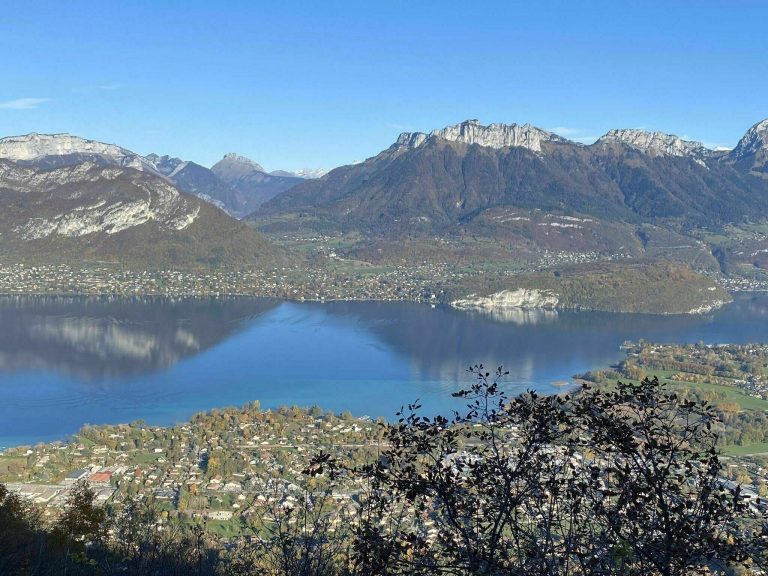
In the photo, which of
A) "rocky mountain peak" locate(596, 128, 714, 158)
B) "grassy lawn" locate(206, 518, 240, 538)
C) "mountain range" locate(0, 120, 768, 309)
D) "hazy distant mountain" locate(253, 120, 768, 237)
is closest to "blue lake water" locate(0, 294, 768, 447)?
"grassy lawn" locate(206, 518, 240, 538)

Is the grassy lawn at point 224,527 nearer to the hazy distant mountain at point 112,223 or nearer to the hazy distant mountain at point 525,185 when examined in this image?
the hazy distant mountain at point 112,223

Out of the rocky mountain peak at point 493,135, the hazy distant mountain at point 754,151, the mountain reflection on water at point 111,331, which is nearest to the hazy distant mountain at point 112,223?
the mountain reflection on water at point 111,331

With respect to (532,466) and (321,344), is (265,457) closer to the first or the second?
(532,466)

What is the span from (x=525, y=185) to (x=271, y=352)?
101809mm

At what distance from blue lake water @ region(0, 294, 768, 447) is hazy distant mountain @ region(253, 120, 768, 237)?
55690 millimetres

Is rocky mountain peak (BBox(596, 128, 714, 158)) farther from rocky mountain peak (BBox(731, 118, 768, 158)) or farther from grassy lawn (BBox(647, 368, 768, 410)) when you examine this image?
grassy lawn (BBox(647, 368, 768, 410))

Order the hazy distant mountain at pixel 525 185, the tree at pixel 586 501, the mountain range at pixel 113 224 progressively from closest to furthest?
the tree at pixel 586 501
the mountain range at pixel 113 224
the hazy distant mountain at pixel 525 185

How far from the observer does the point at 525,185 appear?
14262cm

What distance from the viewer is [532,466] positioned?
5250 mm

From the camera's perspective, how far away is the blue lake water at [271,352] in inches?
1419

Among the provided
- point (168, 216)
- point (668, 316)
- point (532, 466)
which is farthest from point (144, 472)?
point (168, 216)

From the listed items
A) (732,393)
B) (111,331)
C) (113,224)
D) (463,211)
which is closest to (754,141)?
(463,211)

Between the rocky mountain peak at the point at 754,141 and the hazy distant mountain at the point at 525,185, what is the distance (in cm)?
31

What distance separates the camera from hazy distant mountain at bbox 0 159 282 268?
86812 millimetres
